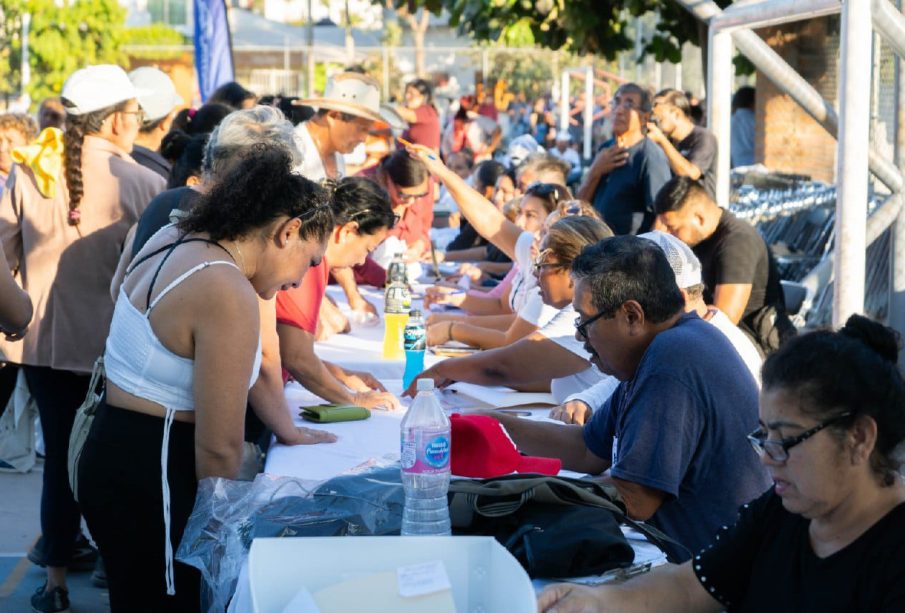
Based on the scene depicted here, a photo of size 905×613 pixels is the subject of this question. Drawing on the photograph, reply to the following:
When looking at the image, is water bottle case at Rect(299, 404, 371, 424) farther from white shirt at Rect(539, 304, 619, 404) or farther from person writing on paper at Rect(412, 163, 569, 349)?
person writing on paper at Rect(412, 163, 569, 349)

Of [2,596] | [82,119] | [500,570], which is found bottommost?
[2,596]

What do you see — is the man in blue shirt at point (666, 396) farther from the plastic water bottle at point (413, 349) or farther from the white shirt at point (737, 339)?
the plastic water bottle at point (413, 349)

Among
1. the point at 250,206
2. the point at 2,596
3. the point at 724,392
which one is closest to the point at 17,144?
the point at 2,596

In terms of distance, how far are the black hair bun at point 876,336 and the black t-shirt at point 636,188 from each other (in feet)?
15.5

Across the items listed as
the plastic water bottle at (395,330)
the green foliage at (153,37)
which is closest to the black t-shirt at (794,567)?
the plastic water bottle at (395,330)

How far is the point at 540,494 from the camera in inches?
95.3

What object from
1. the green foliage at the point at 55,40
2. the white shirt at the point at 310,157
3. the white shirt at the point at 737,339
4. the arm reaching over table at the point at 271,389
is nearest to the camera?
the arm reaching over table at the point at 271,389

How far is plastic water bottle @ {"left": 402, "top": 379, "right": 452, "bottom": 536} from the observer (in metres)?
2.37

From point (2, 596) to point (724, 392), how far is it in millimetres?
3152

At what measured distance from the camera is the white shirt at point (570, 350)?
405 cm

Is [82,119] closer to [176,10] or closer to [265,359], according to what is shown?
[265,359]

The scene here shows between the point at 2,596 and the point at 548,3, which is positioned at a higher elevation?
the point at 548,3

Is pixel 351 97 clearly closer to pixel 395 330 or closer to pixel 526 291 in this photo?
pixel 526 291

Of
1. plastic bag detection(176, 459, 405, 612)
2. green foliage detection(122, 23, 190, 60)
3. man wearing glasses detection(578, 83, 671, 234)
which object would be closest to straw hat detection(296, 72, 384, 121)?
man wearing glasses detection(578, 83, 671, 234)
